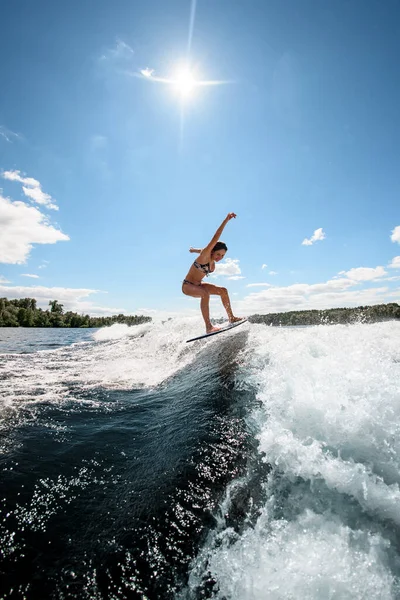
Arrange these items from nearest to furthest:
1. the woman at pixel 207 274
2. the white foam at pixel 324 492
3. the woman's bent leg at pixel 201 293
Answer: the white foam at pixel 324 492 < the woman at pixel 207 274 < the woman's bent leg at pixel 201 293

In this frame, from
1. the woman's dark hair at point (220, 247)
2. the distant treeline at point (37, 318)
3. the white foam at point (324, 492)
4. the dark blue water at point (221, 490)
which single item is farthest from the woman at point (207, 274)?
the distant treeline at point (37, 318)

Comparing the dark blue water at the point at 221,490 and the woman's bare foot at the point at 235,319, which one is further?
the woman's bare foot at the point at 235,319

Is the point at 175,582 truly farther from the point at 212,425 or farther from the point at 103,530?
the point at 212,425

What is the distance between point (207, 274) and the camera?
9.29 metres

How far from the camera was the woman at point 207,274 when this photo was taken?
8.79m

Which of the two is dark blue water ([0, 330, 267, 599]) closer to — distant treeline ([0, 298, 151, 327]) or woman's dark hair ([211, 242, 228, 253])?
woman's dark hair ([211, 242, 228, 253])

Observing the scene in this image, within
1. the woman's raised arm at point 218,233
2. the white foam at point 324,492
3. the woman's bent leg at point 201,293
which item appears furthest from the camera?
the woman's bent leg at point 201,293

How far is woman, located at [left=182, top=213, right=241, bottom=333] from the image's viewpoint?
8789mm

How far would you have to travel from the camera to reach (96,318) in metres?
155

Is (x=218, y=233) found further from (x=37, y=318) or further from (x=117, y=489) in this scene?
(x=37, y=318)

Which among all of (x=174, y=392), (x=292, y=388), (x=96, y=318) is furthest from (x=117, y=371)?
(x=96, y=318)

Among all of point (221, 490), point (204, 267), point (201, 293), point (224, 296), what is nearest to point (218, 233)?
point (204, 267)

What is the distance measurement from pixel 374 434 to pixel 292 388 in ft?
5.04

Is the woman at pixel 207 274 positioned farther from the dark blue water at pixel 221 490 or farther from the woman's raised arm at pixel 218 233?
the dark blue water at pixel 221 490
